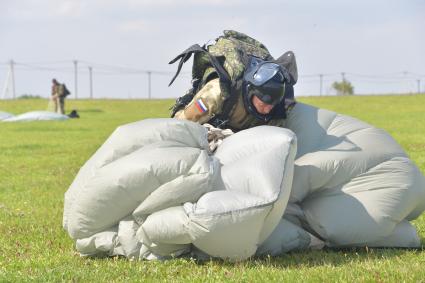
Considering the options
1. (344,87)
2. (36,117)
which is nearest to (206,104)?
(36,117)

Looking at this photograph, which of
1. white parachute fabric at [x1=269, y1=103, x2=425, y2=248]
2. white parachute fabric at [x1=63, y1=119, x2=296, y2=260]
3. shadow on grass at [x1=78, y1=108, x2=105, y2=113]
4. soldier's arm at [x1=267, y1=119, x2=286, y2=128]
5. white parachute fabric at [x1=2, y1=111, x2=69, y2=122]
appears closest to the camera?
white parachute fabric at [x1=63, y1=119, x2=296, y2=260]

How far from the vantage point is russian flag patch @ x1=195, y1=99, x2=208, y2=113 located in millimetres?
5864

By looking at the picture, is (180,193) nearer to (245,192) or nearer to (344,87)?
(245,192)

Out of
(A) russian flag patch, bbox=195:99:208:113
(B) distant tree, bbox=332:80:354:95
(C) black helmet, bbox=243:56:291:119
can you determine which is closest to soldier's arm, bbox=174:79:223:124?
(A) russian flag patch, bbox=195:99:208:113

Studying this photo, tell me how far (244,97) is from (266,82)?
0.27m

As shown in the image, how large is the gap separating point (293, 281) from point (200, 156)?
1.18 meters

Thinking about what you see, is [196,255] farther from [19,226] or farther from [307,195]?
A: [19,226]

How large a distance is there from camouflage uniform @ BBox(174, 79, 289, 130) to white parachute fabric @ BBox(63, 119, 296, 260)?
1.55 feet

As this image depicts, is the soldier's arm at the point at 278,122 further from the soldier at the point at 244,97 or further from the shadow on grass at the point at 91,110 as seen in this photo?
the shadow on grass at the point at 91,110

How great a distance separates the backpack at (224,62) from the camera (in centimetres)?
588

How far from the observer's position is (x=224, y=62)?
606 centimetres

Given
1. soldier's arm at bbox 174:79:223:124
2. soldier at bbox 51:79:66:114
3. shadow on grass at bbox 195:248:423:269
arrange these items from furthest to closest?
soldier at bbox 51:79:66:114 → soldier's arm at bbox 174:79:223:124 → shadow on grass at bbox 195:248:423:269

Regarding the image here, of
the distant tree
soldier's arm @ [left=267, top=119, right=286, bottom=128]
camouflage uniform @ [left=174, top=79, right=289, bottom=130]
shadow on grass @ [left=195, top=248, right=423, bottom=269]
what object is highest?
camouflage uniform @ [left=174, top=79, right=289, bottom=130]

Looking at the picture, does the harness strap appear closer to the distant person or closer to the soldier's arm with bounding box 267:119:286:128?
the soldier's arm with bounding box 267:119:286:128
